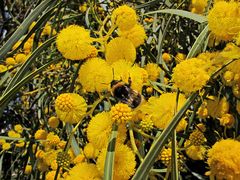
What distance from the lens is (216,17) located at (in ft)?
2.66

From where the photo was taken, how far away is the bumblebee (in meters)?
0.86

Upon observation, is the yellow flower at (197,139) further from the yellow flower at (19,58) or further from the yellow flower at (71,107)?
the yellow flower at (19,58)

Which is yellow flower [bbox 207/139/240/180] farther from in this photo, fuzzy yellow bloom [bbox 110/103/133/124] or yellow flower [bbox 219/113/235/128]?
yellow flower [bbox 219/113/235/128]

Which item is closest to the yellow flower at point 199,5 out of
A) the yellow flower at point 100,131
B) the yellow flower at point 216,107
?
the yellow flower at point 216,107

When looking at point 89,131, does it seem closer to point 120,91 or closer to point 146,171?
point 120,91

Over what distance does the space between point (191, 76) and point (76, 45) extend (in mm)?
250

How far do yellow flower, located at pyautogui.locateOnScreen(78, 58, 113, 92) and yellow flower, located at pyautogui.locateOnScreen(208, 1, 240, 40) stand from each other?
193mm

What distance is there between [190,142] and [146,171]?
1.20 feet

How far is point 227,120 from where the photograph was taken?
3.59 ft

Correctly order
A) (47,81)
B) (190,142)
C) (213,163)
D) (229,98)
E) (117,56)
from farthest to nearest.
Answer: (47,81) < (229,98) < (190,142) < (117,56) < (213,163)

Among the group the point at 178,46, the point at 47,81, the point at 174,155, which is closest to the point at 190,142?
the point at 174,155

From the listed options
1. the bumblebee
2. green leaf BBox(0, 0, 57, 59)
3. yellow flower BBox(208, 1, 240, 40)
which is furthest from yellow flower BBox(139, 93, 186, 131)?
green leaf BBox(0, 0, 57, 59)

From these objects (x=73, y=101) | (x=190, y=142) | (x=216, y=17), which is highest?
(x=216, y=17)

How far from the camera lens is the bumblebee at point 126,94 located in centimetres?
86
